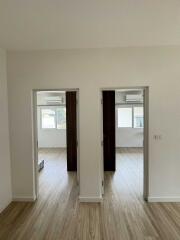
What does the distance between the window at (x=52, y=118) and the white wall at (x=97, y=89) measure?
18.5 feet

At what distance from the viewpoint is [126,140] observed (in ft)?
29.5

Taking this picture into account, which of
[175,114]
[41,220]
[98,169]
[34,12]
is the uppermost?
[34,12]

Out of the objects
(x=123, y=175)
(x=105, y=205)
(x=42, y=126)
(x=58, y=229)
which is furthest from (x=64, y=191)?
(x=42, y=126)

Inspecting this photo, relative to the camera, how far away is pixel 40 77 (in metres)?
3.63

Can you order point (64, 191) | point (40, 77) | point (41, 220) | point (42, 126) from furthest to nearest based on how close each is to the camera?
point (42, 126), point (64, 191), point (40, 77), point (41, 220)

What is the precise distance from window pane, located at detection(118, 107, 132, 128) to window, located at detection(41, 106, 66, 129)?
103 inches

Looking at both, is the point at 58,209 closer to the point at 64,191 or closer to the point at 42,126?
the point at 64,191

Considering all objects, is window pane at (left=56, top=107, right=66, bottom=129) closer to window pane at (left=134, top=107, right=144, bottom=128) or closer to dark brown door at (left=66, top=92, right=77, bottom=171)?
window pane at (left=134, top=107, right=144, bottom=128)

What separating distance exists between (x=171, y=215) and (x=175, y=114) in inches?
65.6

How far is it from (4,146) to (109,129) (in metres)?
3.00

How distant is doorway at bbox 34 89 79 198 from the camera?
4869 millimetres

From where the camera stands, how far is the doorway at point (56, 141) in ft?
16.0

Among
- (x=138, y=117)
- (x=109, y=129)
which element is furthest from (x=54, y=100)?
(x=109, y=129)

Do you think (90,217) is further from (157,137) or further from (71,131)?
(71,131)
